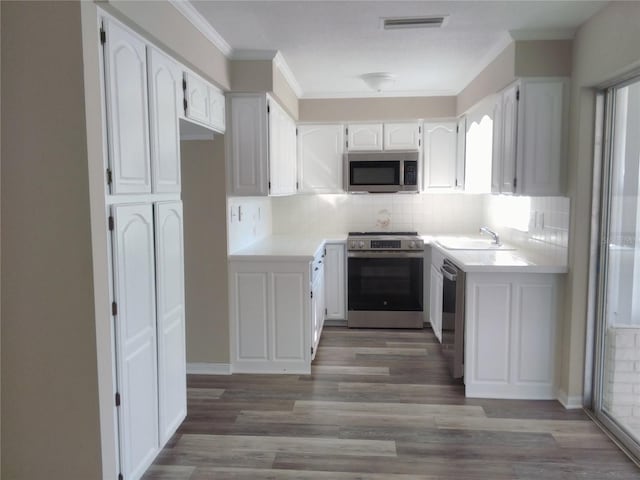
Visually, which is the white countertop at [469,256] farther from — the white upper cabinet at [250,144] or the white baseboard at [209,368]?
the white baseboard at [209,368]

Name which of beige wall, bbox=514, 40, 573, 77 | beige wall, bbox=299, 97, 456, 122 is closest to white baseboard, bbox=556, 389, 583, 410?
beige wall, bbox=514, 40, 573, 77

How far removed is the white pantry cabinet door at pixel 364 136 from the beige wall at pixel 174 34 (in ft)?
6.39

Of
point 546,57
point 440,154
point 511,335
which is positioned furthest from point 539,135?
point 440,154

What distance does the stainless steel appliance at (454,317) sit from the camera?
341 cm

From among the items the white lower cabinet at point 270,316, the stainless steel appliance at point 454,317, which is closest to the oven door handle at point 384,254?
the stainless steel appliance at point 454,317

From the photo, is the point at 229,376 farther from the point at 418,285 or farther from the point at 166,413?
the point at 418,285

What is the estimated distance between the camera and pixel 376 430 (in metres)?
2.94

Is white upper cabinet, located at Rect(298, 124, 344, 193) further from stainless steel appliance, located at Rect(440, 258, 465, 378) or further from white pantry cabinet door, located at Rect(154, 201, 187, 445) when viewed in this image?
white pantry cabinet door, located at Rect(154, 201, 187, 445)

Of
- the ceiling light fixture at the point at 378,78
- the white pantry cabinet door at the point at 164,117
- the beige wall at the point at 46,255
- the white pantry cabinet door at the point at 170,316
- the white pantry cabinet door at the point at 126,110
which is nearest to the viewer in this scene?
the beige wall at the point at 46,255

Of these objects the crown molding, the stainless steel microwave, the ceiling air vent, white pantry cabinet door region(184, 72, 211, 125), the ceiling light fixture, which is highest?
the crown molding

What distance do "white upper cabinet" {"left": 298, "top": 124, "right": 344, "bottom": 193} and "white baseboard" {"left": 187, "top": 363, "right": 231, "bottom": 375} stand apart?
2202 mm

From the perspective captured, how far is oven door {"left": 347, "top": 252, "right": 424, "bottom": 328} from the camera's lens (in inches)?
193

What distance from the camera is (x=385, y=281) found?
495 centimetres

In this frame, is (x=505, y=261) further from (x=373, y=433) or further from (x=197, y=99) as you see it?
(x=197, y=99)
